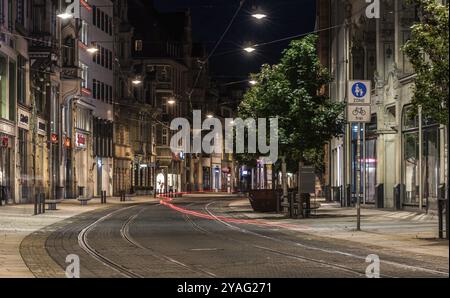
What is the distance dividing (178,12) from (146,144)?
3101 centimetres

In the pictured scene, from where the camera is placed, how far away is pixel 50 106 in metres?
61.6

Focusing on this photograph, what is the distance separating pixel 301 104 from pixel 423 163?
5899 mm

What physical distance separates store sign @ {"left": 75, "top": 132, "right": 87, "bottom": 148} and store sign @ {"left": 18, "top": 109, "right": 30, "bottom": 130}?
562 inches

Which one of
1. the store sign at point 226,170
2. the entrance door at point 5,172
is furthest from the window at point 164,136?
the entrance door at point 5,172

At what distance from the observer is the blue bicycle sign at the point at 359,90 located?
92.6 feet

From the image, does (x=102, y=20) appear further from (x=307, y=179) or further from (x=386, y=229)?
(x=386, y=229)

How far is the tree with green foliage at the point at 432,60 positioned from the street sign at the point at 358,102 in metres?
4.58

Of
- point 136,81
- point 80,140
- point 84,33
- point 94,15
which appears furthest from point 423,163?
point 136,81

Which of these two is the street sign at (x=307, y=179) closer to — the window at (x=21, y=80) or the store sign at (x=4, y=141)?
the store sign at (x=4, y=141)

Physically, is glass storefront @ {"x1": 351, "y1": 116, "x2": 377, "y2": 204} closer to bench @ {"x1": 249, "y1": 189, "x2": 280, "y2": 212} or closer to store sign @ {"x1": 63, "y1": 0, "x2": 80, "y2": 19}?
bench @ {"x1": 249, "y1": 189, "x2": 280, "y2": 212}

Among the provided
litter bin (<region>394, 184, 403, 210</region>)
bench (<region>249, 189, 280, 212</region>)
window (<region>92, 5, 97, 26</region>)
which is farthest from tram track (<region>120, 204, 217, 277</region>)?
window (<region>92, 5, 97, 26</region>)

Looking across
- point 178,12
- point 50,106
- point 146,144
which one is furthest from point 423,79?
point 178,12

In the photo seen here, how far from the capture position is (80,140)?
235 feet
